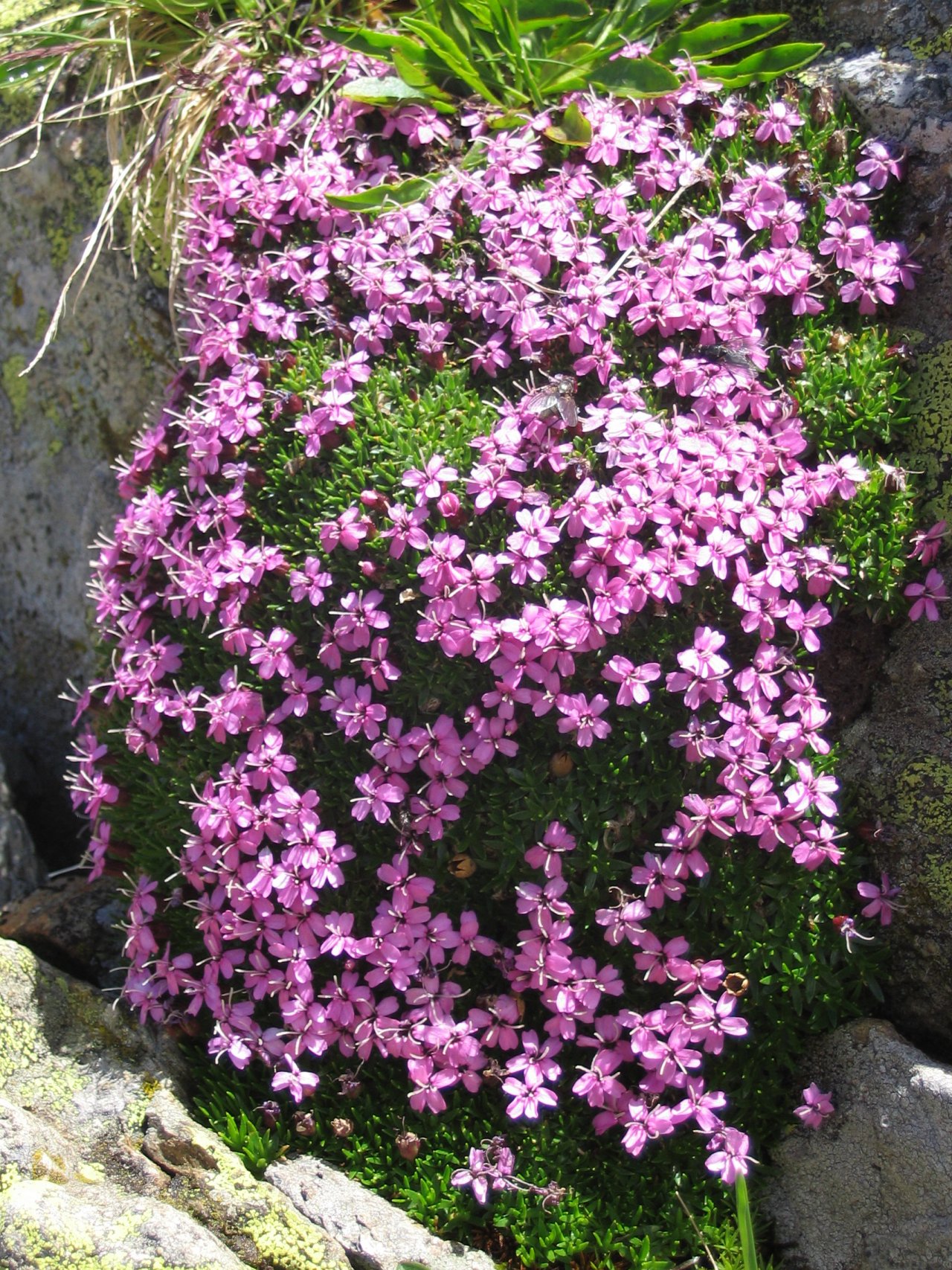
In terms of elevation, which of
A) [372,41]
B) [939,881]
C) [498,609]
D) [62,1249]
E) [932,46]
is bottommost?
[939,881]

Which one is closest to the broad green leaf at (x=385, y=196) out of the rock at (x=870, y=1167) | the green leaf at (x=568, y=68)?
the green leaf at (x=568, y=68)

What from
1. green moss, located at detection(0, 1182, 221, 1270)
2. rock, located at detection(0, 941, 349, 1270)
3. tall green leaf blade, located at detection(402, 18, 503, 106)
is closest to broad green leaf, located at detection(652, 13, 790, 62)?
tall green leaf blade, located at detection(402, 18, 503, 106)

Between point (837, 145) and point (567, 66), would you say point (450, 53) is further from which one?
point (837, 145)

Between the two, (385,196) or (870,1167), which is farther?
(385,196)

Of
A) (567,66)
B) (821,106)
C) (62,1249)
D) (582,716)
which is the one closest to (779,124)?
(821,106)

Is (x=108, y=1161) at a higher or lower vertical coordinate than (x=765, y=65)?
lower

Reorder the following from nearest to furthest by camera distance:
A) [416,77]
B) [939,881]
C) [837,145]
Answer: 1. [939,881]
2. [837,145]
3. [416,77]

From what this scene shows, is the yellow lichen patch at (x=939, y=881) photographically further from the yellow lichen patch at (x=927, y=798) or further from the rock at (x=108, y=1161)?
the rock at (x=108, y=1161)
